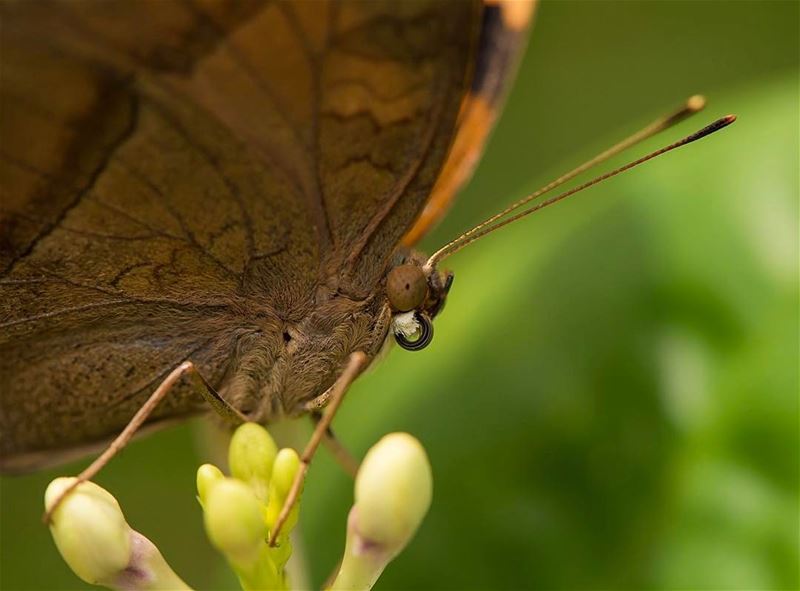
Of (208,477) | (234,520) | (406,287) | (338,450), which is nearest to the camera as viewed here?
(234,520)

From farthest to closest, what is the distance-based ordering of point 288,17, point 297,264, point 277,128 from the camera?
point 297,264
point 277,128
point 288,17

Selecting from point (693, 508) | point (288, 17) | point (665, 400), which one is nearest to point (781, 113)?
point (665, 400)

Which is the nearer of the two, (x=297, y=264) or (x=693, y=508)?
(x=297, y=264)

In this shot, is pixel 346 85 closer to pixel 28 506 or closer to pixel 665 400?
pixel 665 400

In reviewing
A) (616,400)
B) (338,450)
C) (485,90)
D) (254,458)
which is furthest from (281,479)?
(485,90)

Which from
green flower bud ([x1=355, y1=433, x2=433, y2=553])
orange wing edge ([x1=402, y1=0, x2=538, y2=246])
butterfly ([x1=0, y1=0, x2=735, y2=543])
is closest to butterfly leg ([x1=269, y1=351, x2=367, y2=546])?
butterfly ([x1=0, y1=0, x2=735, y2=543])

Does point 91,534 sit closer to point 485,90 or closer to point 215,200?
point 215,200

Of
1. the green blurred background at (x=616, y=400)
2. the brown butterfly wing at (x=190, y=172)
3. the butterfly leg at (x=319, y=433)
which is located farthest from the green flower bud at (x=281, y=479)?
the green blurred background at (x=616, y=400)
